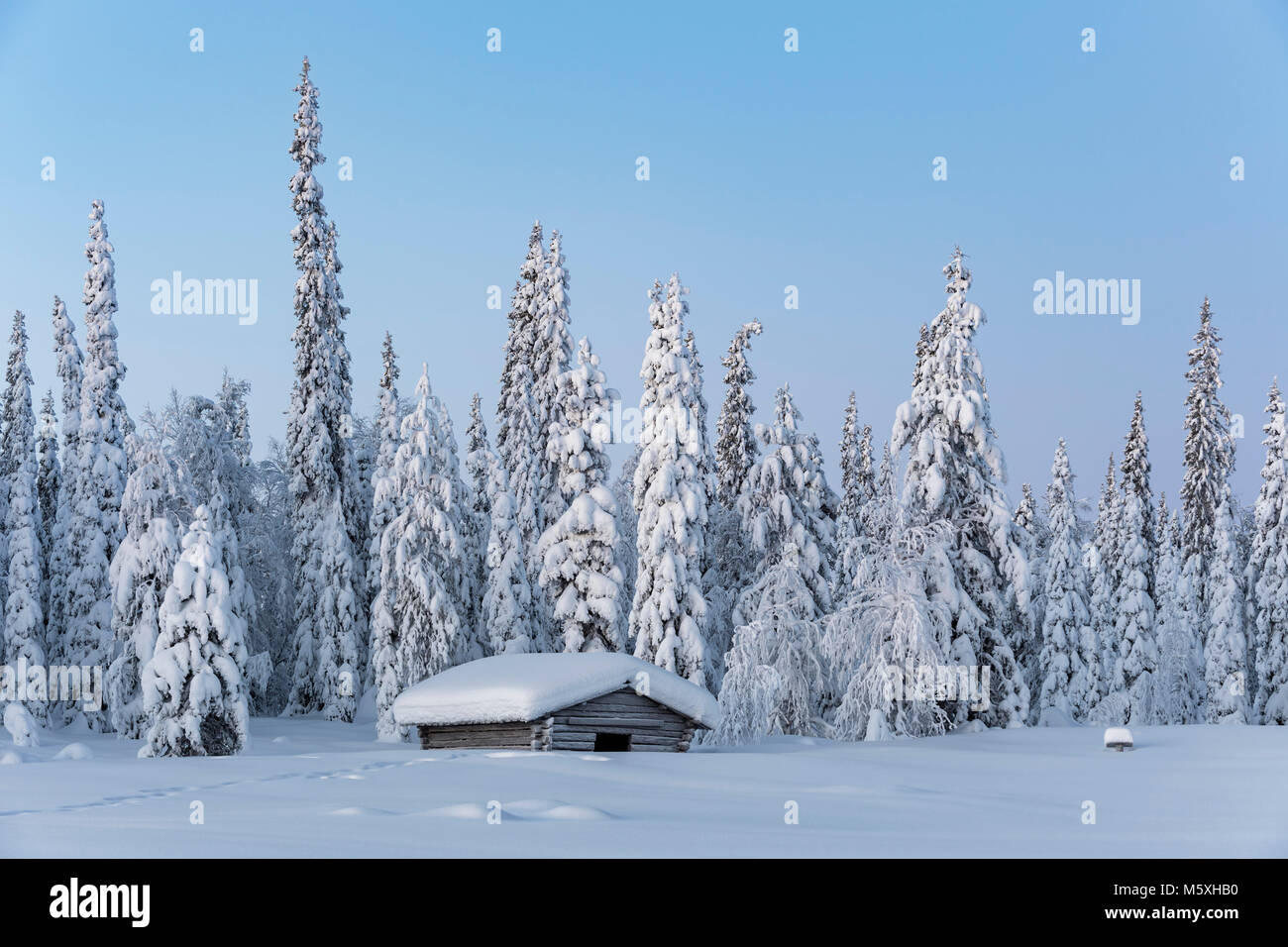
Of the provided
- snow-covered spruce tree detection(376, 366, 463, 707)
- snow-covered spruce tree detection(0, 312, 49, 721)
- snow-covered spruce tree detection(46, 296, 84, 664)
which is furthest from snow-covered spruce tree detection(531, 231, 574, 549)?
snow-covered spruce tree detection(0, 312, 49, 721)

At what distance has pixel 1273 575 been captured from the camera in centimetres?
4922

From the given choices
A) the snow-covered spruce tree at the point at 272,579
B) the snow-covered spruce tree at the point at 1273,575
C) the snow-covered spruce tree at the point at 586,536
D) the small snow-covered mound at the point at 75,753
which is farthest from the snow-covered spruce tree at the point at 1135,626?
the small snow-covered mound at the point at 75,753

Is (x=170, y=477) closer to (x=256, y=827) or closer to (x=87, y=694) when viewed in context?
(x=87, y=694)

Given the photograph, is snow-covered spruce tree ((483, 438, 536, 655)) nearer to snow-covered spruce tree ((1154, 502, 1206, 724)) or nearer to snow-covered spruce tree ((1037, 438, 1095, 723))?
snow-covered spruce tree ((1037, 438, 1095, 723))

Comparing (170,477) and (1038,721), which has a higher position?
(170,477)

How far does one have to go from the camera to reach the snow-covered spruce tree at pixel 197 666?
28297mm

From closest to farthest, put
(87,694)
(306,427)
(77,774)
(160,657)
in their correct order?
(77,774) → (160,657) → (87,694) → (306,427)

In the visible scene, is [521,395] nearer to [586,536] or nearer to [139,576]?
[586,536]

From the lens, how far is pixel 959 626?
3534 centimetres

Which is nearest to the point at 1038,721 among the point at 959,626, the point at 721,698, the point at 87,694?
the point at 959,626

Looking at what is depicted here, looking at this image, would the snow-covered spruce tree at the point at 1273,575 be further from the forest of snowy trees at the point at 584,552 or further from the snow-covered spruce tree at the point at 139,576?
the snow-covered spruce tree at the point at 139,576

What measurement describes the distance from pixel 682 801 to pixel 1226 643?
37.5 meters

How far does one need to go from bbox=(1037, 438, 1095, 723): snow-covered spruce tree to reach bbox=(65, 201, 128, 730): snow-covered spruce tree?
107 ft

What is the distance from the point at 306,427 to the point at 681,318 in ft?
51.7
